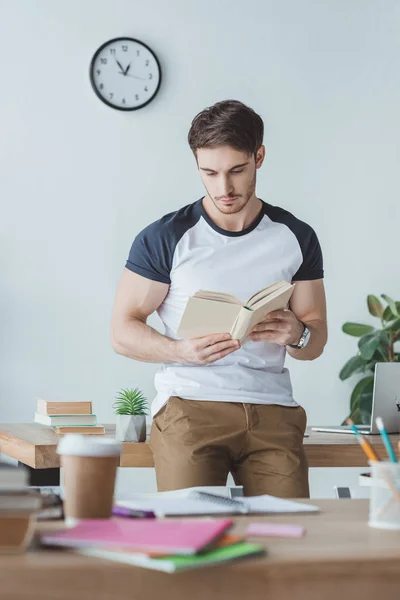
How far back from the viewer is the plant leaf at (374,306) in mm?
4059

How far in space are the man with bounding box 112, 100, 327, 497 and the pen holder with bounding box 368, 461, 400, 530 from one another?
77 cm

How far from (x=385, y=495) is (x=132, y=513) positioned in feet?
1.12

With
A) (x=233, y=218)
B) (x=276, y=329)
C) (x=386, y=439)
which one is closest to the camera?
(x=386, y=439)

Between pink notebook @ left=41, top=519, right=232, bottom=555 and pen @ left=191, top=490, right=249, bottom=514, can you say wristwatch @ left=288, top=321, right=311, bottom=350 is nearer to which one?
pen @ left=191, top=490, right=249, bottom=514

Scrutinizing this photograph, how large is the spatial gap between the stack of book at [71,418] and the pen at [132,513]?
1.18 meters

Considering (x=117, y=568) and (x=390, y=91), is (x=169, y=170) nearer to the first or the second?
(x=390, y=91)

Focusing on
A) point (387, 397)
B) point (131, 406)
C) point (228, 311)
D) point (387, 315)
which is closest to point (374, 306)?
point (387, 315)

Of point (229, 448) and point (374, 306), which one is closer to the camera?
point (229, 448)

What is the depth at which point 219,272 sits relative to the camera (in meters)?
2.11

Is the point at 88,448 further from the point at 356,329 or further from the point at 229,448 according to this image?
the point at 356,329

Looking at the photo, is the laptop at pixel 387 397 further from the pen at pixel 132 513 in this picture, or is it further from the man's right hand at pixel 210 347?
the pen at pixel 132 513

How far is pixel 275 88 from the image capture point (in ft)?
13.7

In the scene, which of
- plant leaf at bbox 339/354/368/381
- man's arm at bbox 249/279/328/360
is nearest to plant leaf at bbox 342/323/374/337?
plant leaf at bbox 339/354/368/381

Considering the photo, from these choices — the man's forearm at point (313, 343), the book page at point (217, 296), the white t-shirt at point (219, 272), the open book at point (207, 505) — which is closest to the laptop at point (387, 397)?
the man's forearm at point (313, 343)
